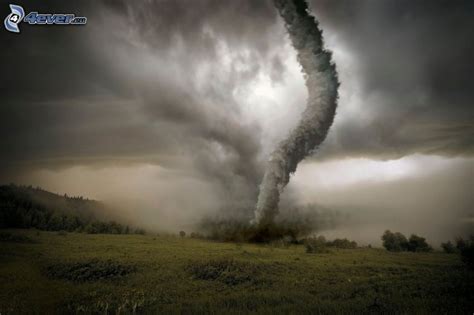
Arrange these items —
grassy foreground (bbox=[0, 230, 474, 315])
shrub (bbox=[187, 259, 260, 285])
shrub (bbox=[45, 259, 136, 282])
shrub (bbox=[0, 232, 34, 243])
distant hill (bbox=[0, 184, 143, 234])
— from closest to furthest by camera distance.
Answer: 1. grassy foreground (bbox=[0, 230, 474, 315])
2. shrub (bbox=[187, 259, 260, 285])
3. shrub (bbox=[45, 259, 136, 282])
4. shrub (bbox=[0, 232, 34, 243])
5. distant hill (bbox=[0, 184, 143, 234])

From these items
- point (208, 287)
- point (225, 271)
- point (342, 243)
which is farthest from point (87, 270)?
point (342, 243)

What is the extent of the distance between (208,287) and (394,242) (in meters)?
66.5

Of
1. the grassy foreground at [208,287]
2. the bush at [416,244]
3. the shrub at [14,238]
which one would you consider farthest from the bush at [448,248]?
the shrub at [14,238]

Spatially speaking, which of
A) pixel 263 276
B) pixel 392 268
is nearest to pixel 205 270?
pixel 263 276

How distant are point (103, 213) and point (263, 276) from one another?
423 feet

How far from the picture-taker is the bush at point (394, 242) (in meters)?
76.9

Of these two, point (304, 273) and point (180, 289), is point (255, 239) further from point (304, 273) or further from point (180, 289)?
point (180, 289)

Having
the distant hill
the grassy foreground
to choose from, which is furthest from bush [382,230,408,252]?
the distant hill

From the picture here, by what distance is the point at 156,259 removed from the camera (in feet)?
118

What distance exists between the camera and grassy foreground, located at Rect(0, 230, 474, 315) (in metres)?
17.8

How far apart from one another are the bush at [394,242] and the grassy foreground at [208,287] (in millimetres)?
48578

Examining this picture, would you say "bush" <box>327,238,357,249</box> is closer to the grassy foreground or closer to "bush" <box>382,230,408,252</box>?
"bush" <box>382,230,408,252</box>

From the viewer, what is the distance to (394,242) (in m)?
78.2

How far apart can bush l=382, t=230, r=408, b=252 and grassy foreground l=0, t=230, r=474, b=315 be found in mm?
48578
